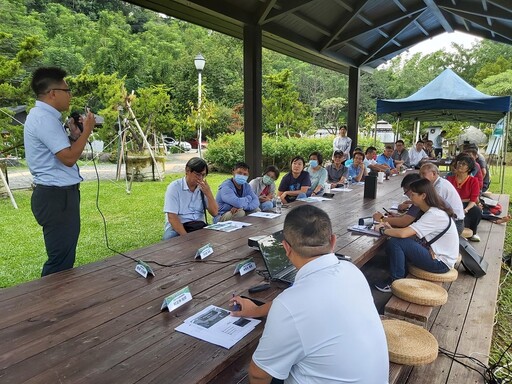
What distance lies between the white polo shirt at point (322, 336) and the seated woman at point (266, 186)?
11.5 ft

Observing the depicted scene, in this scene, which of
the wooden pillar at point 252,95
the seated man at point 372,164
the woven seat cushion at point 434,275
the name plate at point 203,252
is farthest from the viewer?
the seated man at point 372,164

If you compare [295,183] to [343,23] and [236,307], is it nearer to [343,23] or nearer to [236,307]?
[343,23]

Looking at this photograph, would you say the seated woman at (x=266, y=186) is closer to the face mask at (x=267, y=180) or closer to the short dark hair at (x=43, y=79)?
the face mask at (x=267, y=180)

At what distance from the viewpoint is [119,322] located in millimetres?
1421

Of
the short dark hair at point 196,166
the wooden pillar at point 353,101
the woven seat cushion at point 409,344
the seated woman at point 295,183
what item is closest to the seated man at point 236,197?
the short dark hair at point 196,166

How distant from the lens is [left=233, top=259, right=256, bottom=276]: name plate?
191cm

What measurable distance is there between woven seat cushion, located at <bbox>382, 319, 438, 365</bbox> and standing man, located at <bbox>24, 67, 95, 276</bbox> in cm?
186

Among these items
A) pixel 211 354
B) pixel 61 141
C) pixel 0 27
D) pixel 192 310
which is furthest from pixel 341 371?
pixel 0 27

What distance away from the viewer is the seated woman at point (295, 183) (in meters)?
4.96

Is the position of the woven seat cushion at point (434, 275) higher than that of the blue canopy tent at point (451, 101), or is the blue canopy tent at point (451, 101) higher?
the blue canopy tent at point (451, 101)

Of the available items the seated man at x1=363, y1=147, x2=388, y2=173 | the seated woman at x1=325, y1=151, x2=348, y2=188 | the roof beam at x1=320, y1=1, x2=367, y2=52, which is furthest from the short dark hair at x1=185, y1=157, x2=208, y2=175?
the seated man at x1=363, y1=147, x2=388, y2=173

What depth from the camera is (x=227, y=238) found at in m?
2.60

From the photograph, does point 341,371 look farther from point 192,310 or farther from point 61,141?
point 61,141

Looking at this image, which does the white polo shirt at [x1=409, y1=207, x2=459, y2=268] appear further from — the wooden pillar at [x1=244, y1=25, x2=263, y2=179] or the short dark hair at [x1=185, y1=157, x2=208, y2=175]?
the wooden pillar at [x1=244, y1=25, x2=263, y2=179]
